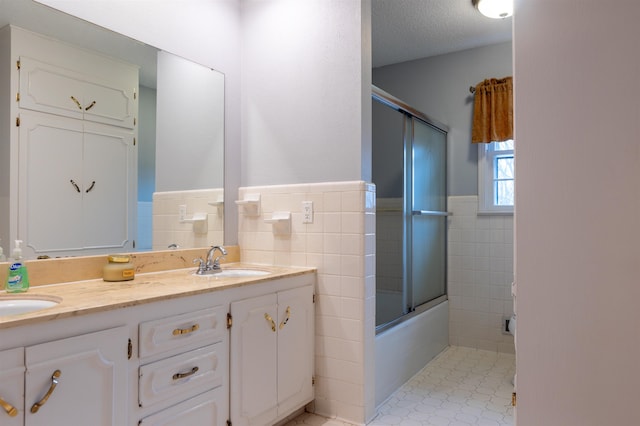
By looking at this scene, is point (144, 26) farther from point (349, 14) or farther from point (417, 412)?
point (417, 412)

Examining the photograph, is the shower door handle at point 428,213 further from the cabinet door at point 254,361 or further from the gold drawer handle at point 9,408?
the gold drawer handle at point 9,408

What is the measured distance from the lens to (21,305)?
4.72ft

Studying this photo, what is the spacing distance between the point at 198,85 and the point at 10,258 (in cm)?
132

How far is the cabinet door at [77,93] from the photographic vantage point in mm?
1667

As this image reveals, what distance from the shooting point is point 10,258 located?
159cm

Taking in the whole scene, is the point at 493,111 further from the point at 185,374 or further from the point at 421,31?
the point at 185,374

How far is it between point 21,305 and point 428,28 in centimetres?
322

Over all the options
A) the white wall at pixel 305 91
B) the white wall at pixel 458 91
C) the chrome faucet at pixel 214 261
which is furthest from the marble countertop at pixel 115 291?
the white wall at pixel 458 91

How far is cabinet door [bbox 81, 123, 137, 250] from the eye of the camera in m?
1.85

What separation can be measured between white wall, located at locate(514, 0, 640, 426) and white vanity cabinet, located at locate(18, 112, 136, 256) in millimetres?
1745

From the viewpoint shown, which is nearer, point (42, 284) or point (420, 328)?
point (42, 284)

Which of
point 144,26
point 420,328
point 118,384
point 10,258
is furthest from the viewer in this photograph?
point 420,328

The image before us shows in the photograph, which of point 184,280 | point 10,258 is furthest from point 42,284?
point 184,280

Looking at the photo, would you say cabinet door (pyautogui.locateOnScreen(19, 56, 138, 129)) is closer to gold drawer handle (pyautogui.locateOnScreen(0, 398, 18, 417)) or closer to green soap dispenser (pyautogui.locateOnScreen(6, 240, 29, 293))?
green soap dispenser (pyautogui.locateOnScreen(6, 240, 29, 293))
